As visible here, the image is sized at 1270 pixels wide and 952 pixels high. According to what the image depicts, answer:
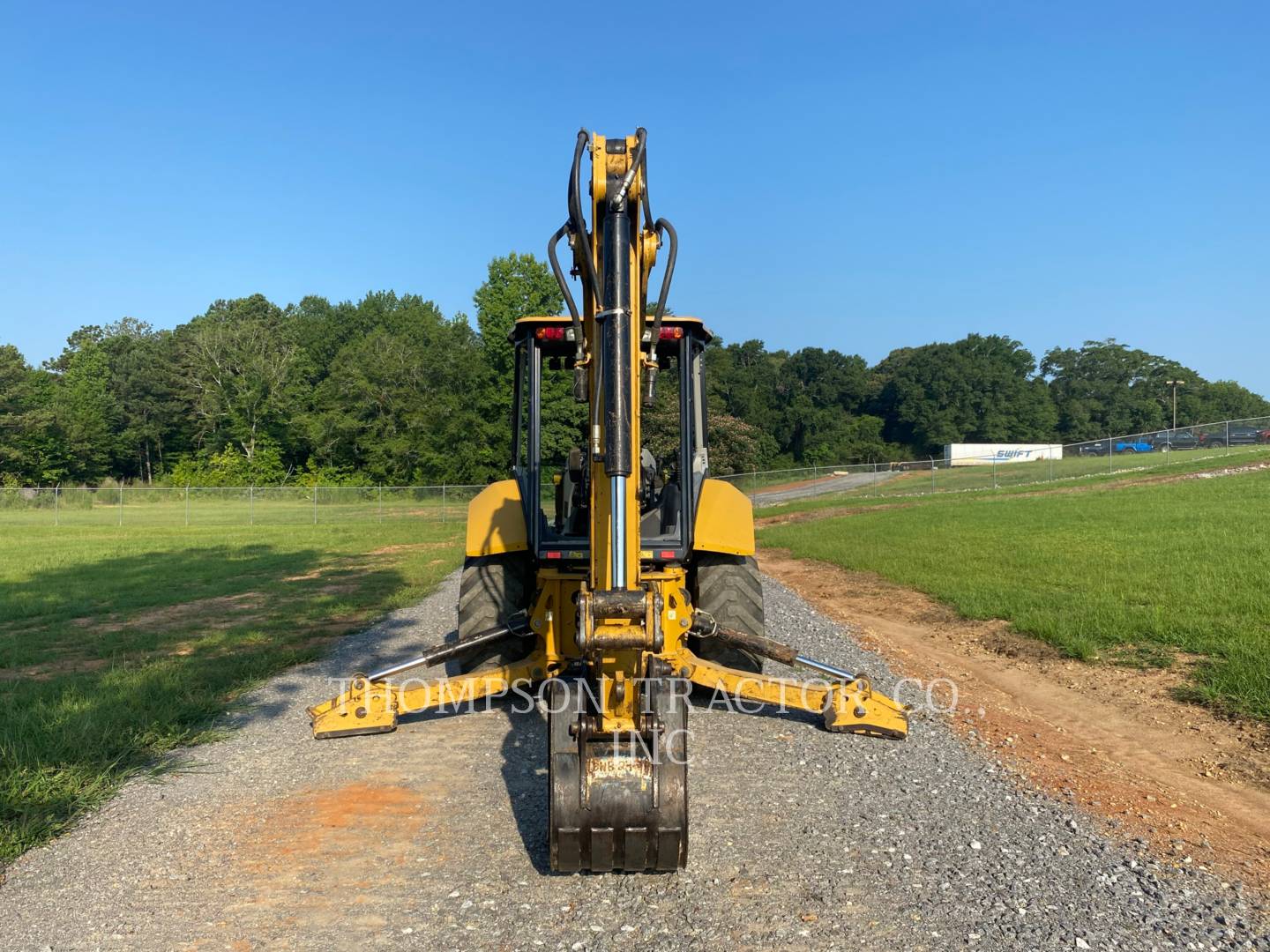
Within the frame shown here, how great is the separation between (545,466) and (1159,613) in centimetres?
628

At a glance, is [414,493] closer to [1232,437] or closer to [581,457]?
[581,457]

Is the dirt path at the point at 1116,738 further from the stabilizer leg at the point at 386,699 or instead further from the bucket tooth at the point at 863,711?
the stabilizer leg at the point at 386,699

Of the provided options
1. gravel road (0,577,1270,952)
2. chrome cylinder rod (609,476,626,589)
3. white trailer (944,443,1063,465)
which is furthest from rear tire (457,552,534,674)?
white trailer (944,443,1063,465)

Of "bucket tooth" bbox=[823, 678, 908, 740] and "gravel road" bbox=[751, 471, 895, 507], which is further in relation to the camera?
"gravel road" bbox=[751, 471, 895, 507]

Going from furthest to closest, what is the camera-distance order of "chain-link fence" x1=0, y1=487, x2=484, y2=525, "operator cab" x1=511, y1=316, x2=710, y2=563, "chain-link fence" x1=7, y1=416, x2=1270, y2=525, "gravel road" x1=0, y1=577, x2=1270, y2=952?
"chain-link fence" x1=7, y1=416, x2=1270, y2=525, "chain-link fence" x1=0, y1=487, x2=484, y2=525, "operator cab" x1=511, y1=316, x2=710, y2=563, "gravel road" x1=0, y1=577, x2=1270, y2=952

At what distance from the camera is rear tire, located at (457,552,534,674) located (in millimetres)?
6719

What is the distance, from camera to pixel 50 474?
6084cm

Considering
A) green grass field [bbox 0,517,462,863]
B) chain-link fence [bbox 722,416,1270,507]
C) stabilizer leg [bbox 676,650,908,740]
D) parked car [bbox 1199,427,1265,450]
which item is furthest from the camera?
parked car [bbox 1199,427,1265,450]

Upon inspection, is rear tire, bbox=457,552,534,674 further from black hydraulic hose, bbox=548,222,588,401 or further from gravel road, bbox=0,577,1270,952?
black hydraulic hose, bbox=548,222,588,401

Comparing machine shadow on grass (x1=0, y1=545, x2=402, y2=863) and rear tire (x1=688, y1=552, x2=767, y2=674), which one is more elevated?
rear tire (x1=688, y1=552, x2=767, y2=674)

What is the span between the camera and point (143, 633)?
34.2 ft

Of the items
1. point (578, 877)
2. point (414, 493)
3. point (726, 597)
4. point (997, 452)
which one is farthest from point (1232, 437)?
point (578, 877)

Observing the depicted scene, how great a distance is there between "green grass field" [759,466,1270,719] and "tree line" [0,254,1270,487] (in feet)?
94.3

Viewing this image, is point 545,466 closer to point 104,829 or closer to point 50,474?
point 104,829
